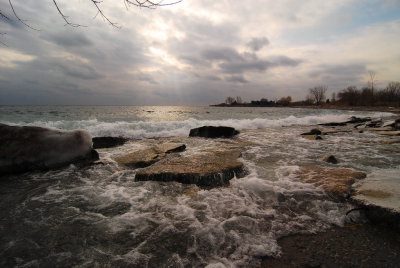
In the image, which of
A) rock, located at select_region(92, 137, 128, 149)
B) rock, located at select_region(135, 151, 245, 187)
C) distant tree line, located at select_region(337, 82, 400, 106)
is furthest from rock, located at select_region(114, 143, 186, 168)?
distant tree line, located at select_region(337, 82, 400, 106)

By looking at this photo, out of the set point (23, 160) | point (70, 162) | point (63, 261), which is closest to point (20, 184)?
point (23, 160)

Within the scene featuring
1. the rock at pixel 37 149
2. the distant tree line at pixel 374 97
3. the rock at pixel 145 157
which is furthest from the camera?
the distant tree line at pixel 374 97

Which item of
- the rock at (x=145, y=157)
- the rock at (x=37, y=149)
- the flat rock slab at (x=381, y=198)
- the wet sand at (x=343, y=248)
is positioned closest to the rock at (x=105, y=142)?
the rock at (x=37, y=149)

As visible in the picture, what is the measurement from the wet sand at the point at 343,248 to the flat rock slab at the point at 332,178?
71 centimetres

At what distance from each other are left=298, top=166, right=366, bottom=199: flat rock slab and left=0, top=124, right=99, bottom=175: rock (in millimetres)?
4731

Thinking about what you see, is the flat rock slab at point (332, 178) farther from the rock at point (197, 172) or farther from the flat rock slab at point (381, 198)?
the rock at point (197, 172)

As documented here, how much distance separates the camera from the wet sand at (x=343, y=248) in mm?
1513

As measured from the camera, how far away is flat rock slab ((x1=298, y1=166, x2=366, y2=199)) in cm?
267

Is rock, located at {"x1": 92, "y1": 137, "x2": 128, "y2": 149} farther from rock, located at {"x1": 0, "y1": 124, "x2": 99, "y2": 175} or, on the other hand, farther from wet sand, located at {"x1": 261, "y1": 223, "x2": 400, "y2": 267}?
wet sand, located at {"x1": 261, "y1": 223, "x2": 400, "y2": 267}

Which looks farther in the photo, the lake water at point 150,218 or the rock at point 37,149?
the rock at point 37,149

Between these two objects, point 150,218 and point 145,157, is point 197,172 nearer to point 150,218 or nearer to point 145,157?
point 150,218

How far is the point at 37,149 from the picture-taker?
3906mm

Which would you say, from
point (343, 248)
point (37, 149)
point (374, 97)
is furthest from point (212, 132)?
point (374, 97)

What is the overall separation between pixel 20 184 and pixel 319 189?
15.9 feet
